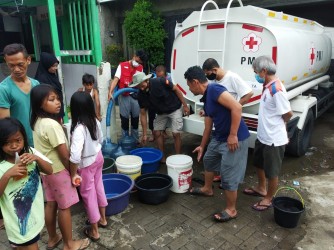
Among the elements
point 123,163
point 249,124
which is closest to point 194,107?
point 249,124

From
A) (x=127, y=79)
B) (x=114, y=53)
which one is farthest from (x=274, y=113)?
(x=114, y=53)

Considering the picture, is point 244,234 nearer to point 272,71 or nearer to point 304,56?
point 272,71

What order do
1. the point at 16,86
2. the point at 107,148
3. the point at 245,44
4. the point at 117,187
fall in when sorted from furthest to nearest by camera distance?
the point at 107,148
the point at 245,44
the point at 117,187
the point at 16,86

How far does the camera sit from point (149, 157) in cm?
434

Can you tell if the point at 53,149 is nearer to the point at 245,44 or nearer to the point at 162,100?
the point at 162,100

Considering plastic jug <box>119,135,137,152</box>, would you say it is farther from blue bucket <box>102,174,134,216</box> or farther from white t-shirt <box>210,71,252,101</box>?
white t-shirt <box>210,71,252,101</box>

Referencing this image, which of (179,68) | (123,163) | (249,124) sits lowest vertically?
(123,163)

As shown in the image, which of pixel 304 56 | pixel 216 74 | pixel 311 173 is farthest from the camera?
pixel 304 56

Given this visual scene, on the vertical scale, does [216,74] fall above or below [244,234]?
above

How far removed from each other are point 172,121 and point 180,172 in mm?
1085

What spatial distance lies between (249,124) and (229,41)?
1212mm

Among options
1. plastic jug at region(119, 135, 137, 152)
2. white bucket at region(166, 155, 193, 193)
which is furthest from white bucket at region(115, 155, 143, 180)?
plastic jug at region(119, 135, 137, 152)

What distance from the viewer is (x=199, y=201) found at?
3.53 metres

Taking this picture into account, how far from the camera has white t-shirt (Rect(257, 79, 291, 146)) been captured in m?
2.90
